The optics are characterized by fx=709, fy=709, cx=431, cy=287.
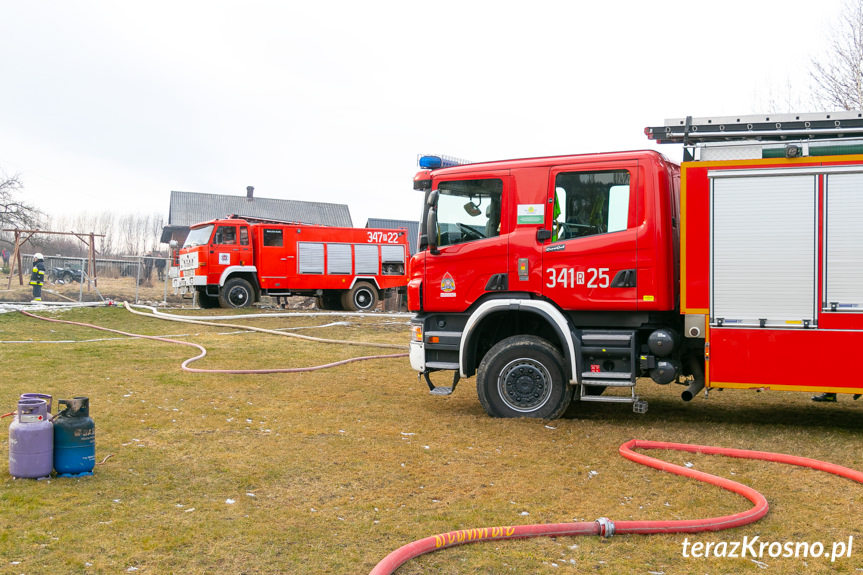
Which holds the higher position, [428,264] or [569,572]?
[428,264]

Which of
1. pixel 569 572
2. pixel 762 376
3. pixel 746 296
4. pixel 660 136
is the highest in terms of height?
pixel 660 136

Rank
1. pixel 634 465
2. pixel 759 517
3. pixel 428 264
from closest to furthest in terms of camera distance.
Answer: pixel 759 517
pixel 634 465
pixel 428 264

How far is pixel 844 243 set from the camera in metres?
6.35

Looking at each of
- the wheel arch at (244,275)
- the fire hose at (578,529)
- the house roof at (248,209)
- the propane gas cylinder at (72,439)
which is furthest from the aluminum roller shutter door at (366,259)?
the house roof at (248,209)

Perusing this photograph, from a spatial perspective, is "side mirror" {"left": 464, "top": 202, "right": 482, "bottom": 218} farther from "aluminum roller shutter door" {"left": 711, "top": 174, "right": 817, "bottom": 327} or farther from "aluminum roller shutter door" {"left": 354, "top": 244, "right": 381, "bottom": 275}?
"aluminum roller shutter door" {"left": 354, "top": 244, "right": 381, "bottom": 275}

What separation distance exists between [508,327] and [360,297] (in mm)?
17587

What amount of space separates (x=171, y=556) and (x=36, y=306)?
19.7 meters

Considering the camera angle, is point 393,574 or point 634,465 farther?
point 634,465

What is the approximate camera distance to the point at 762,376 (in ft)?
21.4

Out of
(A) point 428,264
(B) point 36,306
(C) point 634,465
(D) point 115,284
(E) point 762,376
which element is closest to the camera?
(C) point 634,465

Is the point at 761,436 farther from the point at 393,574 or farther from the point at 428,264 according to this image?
the point at 393,574

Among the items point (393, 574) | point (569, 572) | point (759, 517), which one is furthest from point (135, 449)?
point (759, 517)

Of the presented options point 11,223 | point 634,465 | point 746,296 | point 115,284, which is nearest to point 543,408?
point 634,465

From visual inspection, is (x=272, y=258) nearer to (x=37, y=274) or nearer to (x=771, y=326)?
(x=37, y=274)
